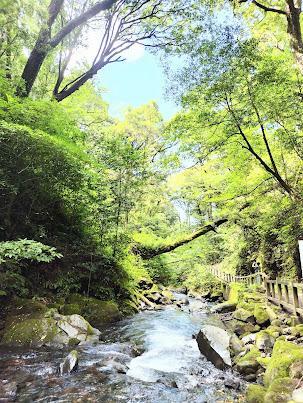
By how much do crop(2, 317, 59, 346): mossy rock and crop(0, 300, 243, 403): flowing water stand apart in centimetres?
43

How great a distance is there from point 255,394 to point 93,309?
702cm

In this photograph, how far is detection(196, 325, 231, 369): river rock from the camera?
664 centimetres

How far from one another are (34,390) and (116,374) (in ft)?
5.15

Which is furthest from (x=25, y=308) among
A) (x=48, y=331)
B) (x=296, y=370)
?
(x=296, y=370)

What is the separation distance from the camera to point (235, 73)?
779 cm

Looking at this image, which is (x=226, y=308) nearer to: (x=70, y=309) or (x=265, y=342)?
(x=265, y=342)

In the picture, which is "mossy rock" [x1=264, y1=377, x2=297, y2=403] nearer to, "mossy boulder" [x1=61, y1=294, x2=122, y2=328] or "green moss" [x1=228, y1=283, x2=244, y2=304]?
"mossy boulder" [x1=61, y1=294, x2=122, y2=328]

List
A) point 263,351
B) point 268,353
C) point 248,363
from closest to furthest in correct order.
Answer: point 248,363
point 268,353
point 263,351

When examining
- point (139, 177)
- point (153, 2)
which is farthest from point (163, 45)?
point (139, 177)

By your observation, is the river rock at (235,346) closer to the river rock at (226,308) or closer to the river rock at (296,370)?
the river rock at (296,370)

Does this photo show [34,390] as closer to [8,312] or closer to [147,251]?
[8,312]

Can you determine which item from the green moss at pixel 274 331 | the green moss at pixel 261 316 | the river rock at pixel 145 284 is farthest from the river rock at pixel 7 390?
the river rock at pixel 145 284

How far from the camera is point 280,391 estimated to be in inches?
173

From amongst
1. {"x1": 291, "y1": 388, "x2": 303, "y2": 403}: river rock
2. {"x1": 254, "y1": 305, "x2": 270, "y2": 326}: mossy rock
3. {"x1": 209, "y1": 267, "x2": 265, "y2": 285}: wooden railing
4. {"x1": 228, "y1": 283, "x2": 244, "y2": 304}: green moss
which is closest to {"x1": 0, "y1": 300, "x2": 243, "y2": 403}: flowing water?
{"x1": 291, "y1": 388, "x2": 303, "y2": 403}: river rock
